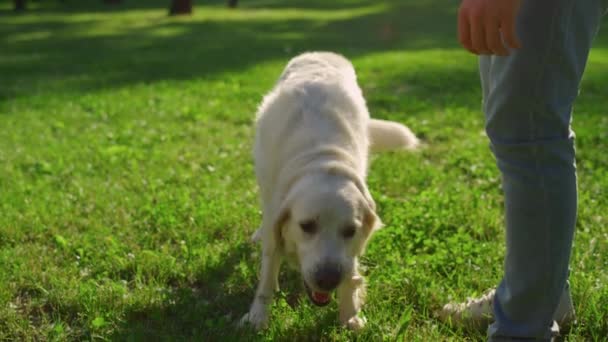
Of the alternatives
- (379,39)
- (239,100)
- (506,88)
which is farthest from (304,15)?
(506,88)

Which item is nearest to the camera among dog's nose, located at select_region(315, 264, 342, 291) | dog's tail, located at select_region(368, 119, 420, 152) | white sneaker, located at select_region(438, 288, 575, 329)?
white sneaker, located at select_region(438, 288, 575, 329)

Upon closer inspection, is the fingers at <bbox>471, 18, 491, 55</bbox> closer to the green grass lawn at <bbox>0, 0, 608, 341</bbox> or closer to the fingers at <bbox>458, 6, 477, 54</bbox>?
the fingers at <bbox>458, 6, 477, 54</bbox>

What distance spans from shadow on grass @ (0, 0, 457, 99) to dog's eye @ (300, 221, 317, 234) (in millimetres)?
6883

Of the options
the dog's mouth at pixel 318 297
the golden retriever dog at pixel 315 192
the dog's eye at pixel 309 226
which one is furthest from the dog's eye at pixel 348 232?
the dog's mouth at pixel 318 297

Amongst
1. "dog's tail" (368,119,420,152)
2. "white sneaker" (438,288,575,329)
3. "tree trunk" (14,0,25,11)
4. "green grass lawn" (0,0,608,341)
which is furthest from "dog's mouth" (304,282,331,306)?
"tree trunk" (14,0,25,11)

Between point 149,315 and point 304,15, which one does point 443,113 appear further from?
point 304,15

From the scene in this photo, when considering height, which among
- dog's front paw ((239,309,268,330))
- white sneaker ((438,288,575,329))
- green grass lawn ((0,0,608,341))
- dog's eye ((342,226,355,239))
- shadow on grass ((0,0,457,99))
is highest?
dog's eye ((342,226,355,239))

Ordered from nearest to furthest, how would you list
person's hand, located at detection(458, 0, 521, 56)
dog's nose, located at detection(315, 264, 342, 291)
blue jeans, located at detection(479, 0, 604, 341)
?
person's hand, located at detection(458, 0, 521, 56), blue jeans, located at detection(479, 0, 604, 341), dog's nose, located at detection(315, 264, 342, 291)

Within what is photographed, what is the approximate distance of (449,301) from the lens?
3.09 meters

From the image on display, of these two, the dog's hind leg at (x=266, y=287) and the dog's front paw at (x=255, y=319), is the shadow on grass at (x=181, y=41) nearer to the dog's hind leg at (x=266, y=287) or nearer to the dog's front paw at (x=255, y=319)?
the dog's hind leg at (x=266, y=287)

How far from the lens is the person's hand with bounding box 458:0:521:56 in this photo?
1.80m

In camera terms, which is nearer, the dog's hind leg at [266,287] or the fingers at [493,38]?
the fingers at [493,38]

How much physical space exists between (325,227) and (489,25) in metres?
1.36

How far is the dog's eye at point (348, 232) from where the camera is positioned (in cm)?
297
